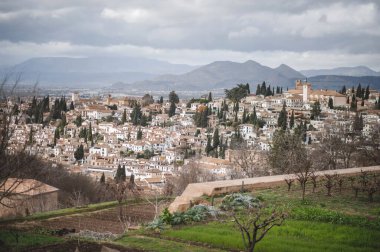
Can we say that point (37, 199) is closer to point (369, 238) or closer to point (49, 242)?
point (49, 242)

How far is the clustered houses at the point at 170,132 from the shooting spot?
5744 centimetres

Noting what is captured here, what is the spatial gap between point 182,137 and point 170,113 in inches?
864

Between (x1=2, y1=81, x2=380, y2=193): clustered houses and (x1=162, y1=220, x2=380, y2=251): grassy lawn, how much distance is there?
117 feet

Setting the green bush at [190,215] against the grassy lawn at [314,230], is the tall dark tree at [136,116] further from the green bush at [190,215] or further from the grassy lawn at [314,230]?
the green bush at [190,215]

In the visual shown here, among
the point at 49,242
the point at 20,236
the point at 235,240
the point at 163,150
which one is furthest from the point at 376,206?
the point at 163,150

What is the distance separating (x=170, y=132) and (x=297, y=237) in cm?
7216

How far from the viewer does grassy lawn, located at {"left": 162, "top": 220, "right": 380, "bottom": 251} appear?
8245 mm

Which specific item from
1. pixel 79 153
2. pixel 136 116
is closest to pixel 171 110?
pixel 136 116

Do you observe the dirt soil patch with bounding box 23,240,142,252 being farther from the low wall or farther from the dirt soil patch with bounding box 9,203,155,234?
the dirt soil patch with bounding box 9,203,155,234

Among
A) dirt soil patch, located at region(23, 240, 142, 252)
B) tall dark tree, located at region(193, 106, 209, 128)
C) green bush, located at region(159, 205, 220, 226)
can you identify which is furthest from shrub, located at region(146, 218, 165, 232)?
tall dark tree, located at region(193, 106, 209, 128)

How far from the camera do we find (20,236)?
10125mm

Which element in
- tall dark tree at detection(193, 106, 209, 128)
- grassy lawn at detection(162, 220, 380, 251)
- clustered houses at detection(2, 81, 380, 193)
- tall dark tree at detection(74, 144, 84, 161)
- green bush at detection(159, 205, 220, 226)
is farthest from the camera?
tall dark tree at detection(193, 106, 209, 128)

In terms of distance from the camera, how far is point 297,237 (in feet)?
29.6

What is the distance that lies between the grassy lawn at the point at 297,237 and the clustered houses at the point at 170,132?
35762 millimetres
